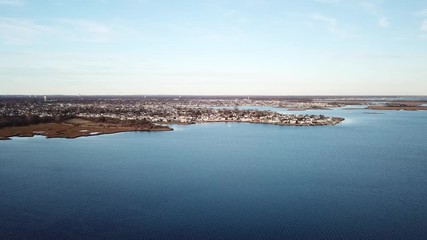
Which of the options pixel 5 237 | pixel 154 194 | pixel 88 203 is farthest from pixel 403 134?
pixel 5 237

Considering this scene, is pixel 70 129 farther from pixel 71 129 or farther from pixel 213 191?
pixel 213 191

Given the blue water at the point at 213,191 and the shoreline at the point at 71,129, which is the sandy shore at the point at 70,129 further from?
the blue water at the point at 213,191

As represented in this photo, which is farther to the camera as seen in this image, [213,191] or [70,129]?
[70,129]

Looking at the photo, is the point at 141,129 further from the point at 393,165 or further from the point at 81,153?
the point at 393,165

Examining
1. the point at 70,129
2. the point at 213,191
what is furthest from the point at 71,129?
the point at 213,191

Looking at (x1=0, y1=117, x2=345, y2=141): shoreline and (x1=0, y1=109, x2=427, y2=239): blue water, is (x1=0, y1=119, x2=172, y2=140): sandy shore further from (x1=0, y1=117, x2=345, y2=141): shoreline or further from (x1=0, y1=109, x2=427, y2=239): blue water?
(x1=0, y1=109, x2=427, y2=239): blue water

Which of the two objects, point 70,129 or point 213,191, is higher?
point 70,129
